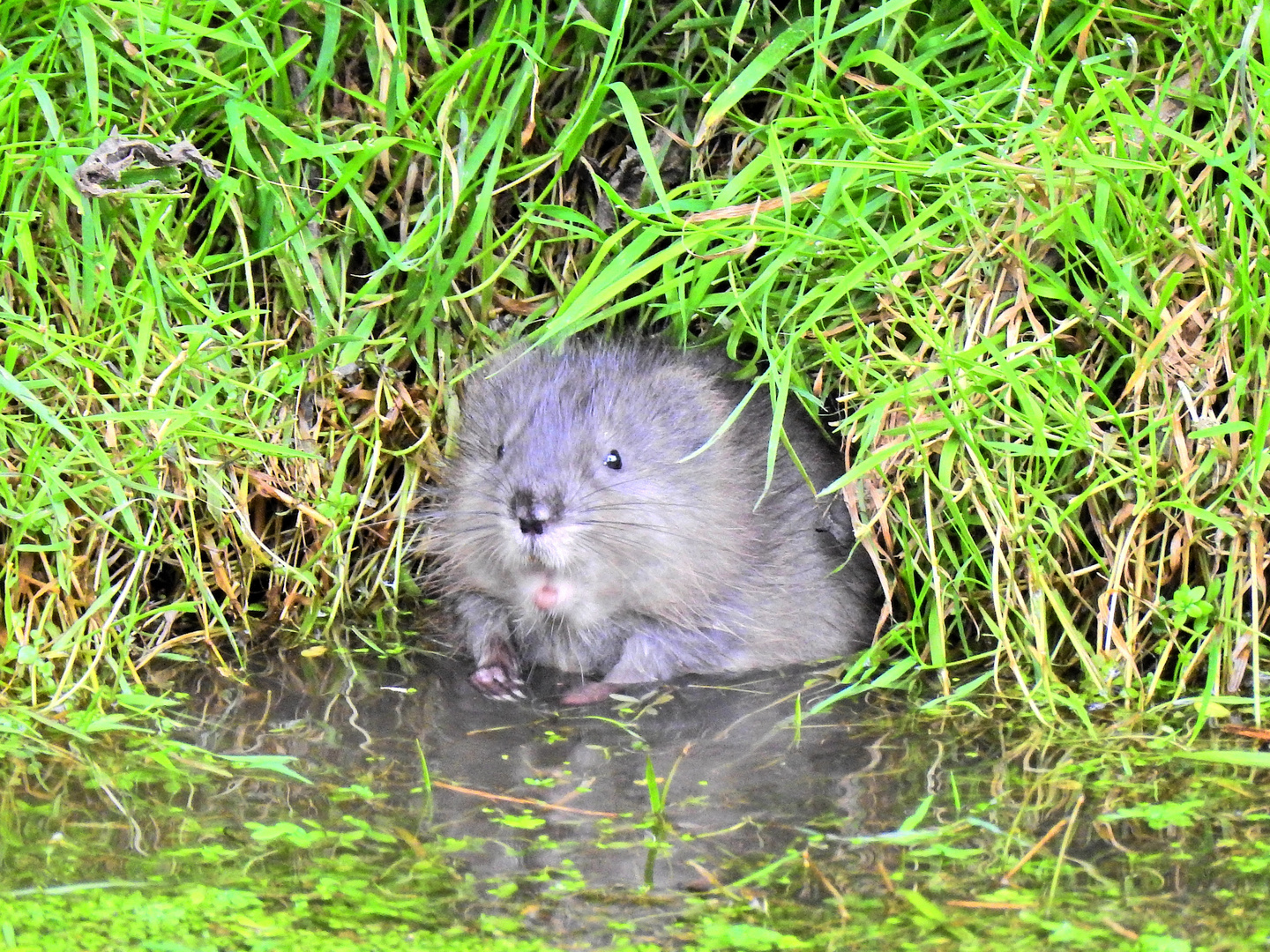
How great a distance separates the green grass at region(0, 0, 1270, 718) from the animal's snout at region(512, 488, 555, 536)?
506 millimetres

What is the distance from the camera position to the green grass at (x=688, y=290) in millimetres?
3424

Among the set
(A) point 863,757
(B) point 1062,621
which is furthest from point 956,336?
(A) point 863,757

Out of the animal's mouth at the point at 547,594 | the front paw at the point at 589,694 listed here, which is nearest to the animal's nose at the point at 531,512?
the animal's mouth at the point at 547,594

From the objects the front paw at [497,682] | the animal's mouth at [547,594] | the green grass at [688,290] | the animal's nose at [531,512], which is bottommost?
the front paw at [497,682]

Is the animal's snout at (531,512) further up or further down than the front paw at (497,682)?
further up

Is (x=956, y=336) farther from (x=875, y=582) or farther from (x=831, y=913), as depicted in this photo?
(x=831, y=913)

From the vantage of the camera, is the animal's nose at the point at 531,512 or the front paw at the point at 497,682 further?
the front paw at the point at 497,682

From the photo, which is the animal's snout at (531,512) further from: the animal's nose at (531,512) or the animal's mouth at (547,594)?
the animal's mouth at (547,594)

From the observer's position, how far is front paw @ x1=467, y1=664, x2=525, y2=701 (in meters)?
3.73

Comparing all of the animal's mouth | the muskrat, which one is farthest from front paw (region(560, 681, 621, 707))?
the animal's mouth

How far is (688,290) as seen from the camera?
4066mm

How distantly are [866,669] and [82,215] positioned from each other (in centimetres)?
229

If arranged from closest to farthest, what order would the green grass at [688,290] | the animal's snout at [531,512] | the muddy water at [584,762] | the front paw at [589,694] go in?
the muddy water at [584,762], the green grass at [688,290], the animal's snout at [531,512], the front paw at [589,694]

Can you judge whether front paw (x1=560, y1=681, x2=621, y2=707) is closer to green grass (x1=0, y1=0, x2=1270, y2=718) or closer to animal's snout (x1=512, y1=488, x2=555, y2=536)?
animal's snout (x1=512, y1=488, x2=555, y2=536)
